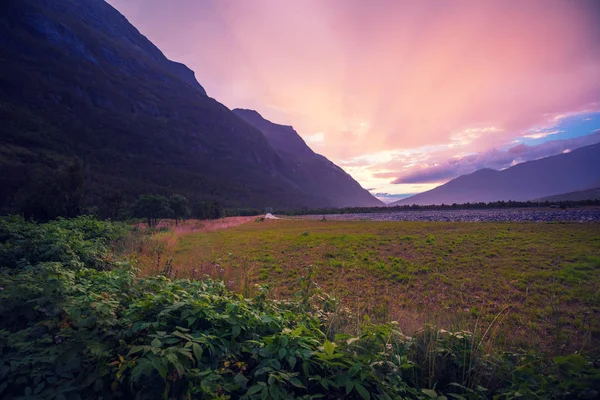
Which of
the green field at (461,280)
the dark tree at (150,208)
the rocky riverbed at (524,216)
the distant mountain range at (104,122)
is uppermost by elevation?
the distant mountain range at (104,122)

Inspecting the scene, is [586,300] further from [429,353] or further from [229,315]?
[229,315]

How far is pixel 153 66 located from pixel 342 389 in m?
235

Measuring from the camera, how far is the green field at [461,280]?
5.04 metres

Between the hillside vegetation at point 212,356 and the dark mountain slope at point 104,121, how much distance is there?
132ft

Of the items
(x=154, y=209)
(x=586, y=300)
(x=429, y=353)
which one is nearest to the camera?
(x=429, y=353)

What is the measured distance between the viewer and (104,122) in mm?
105688

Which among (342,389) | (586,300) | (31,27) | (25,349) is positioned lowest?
(586,300)

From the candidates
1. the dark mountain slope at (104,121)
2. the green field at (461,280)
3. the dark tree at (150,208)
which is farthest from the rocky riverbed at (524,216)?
the dark mountain slope at (104,121)

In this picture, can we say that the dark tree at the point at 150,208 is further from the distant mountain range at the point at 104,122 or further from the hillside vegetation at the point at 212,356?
the hillside vegetation at the point at 212,356

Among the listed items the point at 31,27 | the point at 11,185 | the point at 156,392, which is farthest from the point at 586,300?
the point at 31,27

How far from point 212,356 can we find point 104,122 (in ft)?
438

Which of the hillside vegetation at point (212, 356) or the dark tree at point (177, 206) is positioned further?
the dark tree at point (177, 206)

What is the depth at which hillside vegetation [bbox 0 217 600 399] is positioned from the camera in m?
2.07

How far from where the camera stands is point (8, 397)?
1.90 metres
